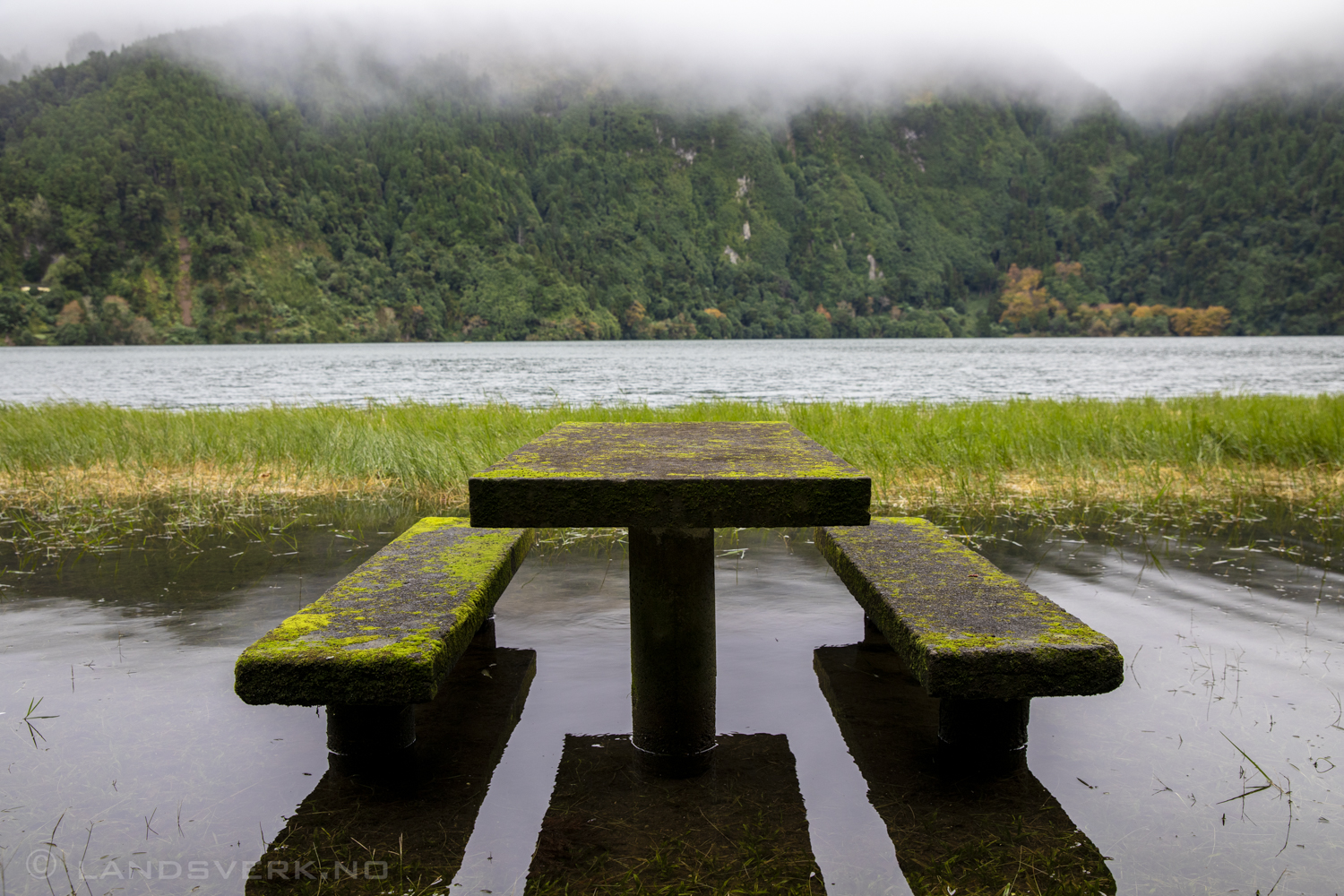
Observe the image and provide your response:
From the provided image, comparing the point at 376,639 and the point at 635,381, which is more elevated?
the point at 376,639

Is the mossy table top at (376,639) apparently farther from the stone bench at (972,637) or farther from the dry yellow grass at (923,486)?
the dry yellow grass at (923,486)

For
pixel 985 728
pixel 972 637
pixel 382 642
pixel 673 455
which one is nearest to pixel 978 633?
pixel 972 637

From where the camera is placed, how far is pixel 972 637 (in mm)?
2637

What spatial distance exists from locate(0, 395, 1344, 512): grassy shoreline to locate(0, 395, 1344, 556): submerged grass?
0.02 metres

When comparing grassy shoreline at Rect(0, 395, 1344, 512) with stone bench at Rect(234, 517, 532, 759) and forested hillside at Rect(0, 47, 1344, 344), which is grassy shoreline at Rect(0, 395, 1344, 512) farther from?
forested hillside at Rect(0, 47, 1344, 344)

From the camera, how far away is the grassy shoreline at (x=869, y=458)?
8.57 metres

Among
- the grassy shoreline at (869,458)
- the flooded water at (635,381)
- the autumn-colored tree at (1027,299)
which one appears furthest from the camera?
the autumn-colored tree at (1027,299)

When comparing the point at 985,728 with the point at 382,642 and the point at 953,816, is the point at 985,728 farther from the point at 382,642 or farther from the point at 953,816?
the point at 382,642

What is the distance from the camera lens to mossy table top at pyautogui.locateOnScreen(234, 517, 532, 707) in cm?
251

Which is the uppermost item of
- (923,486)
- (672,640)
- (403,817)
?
(672,640)

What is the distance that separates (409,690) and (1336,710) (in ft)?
11.7

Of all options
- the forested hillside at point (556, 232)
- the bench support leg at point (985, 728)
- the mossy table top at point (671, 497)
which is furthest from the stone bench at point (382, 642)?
the forested hillside at point (556, 232)
